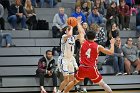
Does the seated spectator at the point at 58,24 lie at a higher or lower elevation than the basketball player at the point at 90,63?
higher

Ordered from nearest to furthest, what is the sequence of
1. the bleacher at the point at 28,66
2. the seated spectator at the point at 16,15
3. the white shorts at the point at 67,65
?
the white shorts at the point at 67,65
the bleacher at the point at 28,66
the seated spectator at the point at 16,15

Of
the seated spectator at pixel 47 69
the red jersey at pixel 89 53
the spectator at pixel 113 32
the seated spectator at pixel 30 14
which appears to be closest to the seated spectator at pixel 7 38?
the seated spectator at pixel 30 14

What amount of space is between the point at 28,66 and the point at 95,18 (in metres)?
3.12

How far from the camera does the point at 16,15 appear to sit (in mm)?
13703

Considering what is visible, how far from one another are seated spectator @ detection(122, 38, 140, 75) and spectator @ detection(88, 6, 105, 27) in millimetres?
1439

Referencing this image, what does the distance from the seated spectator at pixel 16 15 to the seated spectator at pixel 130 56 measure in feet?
11.8

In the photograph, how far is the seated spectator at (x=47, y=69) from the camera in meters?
11.5

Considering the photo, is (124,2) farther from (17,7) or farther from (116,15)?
(17,7)

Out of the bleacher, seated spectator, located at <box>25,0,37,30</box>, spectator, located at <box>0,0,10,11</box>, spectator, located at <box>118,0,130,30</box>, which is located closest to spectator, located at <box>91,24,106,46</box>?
the bleacher

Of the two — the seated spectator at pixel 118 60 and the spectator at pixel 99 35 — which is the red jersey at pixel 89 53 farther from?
the spectator at pixel 99 35

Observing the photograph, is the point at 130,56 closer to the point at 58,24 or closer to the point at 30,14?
the point at 58,24

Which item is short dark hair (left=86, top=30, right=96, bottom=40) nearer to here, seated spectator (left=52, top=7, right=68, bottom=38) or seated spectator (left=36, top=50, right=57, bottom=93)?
seated spectator (left=36, top=50, right=57, bottom=93)

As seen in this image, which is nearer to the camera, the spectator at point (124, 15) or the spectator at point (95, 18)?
the spectator at point (95, 18)

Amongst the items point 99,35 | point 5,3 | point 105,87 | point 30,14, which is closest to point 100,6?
point 99,35
